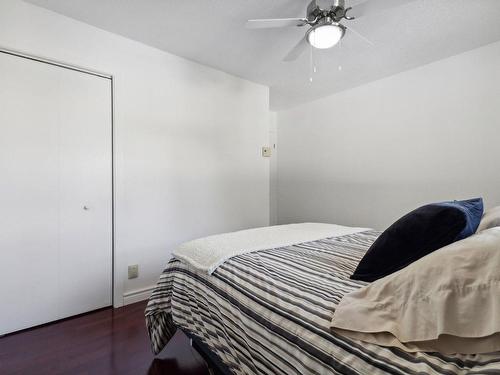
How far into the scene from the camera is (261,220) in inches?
134

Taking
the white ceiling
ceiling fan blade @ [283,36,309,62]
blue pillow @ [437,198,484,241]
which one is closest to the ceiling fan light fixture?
ceiling fan blade @ [283,36,309,62]

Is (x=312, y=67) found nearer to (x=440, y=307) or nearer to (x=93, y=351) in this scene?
(x=440, y=307)

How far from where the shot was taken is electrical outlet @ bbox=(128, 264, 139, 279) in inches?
90.5

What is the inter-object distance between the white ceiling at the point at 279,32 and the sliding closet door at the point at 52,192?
56 cm

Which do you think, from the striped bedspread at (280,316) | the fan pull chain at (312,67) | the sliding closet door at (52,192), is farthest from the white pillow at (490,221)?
the sliding closet door at (52,192)

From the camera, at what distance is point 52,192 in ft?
6.38

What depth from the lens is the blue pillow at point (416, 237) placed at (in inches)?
32.3

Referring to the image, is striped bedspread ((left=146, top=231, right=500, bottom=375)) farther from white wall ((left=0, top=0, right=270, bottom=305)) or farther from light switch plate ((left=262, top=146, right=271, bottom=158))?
light switch plate ((left=262, top=146, right=271, bottom=158))

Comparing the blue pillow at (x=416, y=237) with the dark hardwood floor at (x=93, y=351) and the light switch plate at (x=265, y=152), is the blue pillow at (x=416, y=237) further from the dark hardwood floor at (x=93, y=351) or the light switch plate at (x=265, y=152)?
the light switch plate at (x=265, y=152)

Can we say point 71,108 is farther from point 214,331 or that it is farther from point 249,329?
point 249,329

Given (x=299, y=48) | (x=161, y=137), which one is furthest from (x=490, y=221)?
(x=161, y=137)

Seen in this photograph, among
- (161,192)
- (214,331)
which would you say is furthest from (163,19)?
(214,331)

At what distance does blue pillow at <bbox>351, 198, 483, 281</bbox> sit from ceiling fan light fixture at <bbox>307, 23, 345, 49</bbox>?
1.33m

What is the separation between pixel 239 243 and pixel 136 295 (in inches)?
57.0
